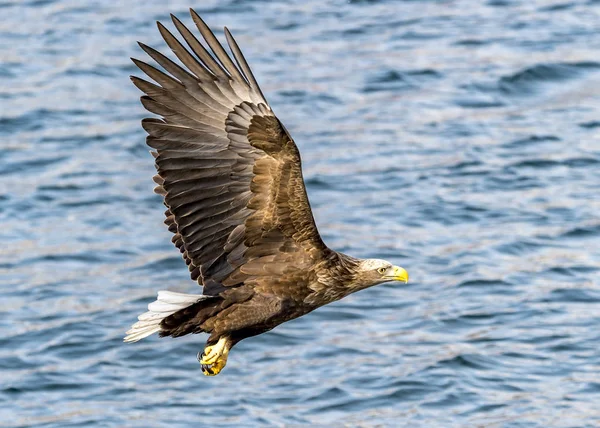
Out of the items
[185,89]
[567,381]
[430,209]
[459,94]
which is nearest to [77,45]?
[459,94]

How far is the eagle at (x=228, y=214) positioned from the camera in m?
7.62

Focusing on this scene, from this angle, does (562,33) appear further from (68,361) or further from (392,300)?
(68,361)

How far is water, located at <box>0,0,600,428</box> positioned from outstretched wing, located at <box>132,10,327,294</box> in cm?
309

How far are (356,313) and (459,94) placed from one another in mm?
4549

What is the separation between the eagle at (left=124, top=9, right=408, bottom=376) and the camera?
7625 millimetres

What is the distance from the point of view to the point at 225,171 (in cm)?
777

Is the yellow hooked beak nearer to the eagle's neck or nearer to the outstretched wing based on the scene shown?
the eagle's neck

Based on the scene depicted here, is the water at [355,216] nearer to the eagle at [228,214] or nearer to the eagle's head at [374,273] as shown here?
the eagle's head at [374,273]

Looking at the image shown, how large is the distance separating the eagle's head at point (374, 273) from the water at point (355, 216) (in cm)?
281

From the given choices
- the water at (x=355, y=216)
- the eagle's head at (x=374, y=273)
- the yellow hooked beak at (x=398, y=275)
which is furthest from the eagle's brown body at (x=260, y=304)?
the water at (x=355, y=216)

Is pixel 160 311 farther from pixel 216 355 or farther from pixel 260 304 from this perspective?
pixel 260 304

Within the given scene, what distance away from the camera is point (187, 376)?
1145cm

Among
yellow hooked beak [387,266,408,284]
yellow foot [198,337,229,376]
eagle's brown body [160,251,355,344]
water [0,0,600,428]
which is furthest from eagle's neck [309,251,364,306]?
water [0,0,600,428]

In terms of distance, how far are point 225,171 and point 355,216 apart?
5.78m
